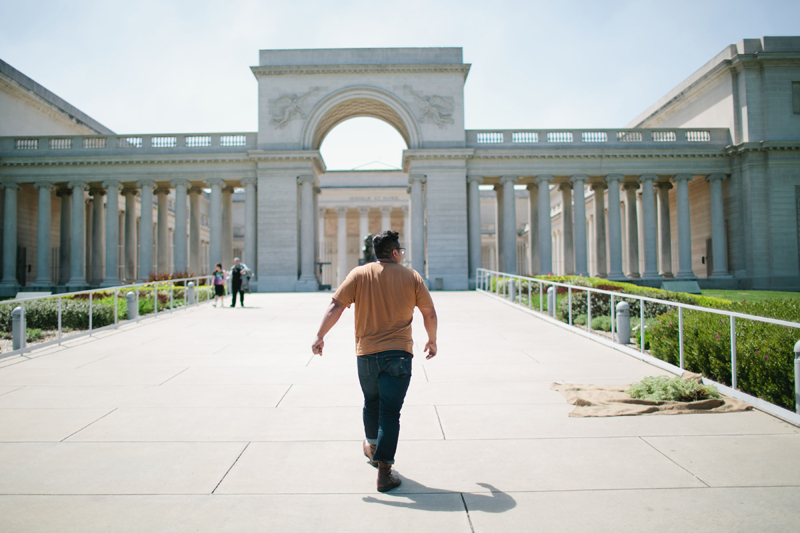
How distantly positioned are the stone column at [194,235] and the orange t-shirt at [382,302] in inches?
1466

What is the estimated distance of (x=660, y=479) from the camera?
15.4 ft

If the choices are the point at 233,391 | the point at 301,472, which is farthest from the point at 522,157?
the point at 301,472

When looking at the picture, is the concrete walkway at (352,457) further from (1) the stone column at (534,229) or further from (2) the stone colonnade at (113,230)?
(1) the stone column at (534,229)

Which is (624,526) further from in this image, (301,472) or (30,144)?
(30,144)

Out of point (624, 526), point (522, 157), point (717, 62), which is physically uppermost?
point (717, 62)

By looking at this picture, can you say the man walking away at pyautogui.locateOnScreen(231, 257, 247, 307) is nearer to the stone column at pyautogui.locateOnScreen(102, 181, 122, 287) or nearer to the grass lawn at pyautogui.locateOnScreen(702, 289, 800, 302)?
the stone column at pyautogui.locateOnScreen(102, 181, 122, 287)

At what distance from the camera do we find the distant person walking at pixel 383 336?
466 cm

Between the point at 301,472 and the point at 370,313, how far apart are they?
1.65m

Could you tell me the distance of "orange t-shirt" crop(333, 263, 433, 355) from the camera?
482cm

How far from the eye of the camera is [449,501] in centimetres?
431

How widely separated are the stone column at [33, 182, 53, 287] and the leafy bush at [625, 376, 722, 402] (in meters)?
43.1

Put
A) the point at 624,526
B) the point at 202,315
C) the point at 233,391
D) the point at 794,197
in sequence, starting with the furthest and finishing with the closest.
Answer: the point at 794,197 < the point at 202,315 < the point at 233,391 < the point at 624,526

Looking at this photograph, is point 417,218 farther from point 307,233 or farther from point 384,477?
point 384,477

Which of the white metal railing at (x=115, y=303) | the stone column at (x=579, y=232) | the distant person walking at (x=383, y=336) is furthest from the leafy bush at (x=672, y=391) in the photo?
the stone column at (x=579, y=232)
